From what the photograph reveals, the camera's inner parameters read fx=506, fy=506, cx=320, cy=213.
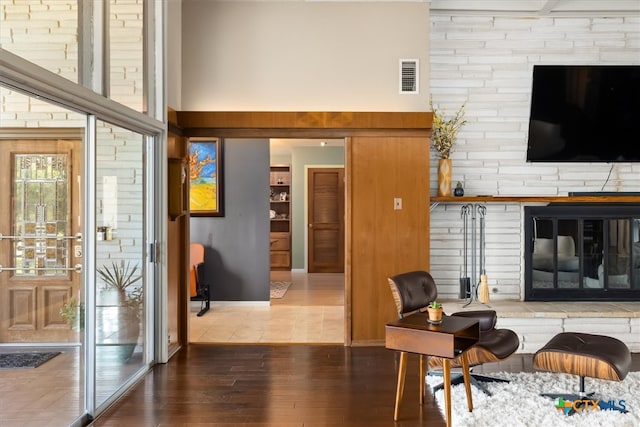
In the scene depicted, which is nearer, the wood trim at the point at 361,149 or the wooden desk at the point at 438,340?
the wooden desk at the point at 438,340

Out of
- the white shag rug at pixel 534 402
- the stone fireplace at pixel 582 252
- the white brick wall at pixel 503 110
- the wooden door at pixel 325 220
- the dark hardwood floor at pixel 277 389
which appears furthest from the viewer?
the wooden door at pixel 325 220

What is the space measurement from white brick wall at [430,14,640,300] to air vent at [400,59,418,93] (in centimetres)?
35

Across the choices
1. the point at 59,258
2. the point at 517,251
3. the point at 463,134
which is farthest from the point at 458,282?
the point at 59,258

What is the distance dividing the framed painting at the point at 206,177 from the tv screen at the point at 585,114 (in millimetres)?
4014

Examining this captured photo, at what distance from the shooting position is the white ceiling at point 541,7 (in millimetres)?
5026

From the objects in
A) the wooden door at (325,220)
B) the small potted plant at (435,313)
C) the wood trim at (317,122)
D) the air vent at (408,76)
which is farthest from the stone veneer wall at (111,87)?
the wooden door at (325,220)

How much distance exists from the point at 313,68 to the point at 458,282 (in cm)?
263

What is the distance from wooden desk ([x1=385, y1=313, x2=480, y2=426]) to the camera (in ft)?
9.77

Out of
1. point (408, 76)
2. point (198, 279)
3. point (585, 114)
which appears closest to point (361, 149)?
point (408, 76)

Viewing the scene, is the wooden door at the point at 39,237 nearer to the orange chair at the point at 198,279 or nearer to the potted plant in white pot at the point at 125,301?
the potted plant in white pot at the point at 125,301

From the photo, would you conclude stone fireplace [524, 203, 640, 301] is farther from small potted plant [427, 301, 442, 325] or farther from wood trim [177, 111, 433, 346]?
small potted plant [427, 301, 442, 325]

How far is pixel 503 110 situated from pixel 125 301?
4.05 m

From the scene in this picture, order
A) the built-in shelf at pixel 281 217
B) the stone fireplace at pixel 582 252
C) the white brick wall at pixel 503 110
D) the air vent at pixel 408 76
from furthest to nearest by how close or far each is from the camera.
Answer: the built-in shelf at pixel 281 217 → the white brick wall at pixel 503 110 → the stone fireplace at pixel 582 252 → the air vent at pixel 408 76

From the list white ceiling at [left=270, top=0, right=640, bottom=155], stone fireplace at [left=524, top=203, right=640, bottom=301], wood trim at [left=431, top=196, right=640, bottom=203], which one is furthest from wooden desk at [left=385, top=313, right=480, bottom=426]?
white ceiling at [left=270, top=0, right=640, bottom=155]
